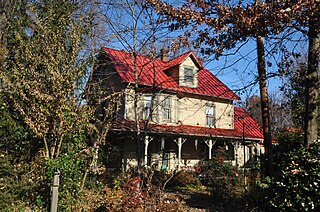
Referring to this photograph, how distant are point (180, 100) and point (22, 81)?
13.0 m

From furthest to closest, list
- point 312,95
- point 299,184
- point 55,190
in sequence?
1. point 312,95
2. point 55,190
3. point 299,184

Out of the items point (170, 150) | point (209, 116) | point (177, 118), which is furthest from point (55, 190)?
point (209, 116)

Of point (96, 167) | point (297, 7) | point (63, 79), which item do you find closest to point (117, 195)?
point (96, 167)

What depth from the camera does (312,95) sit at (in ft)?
25.1

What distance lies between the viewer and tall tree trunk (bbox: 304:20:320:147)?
294 inches

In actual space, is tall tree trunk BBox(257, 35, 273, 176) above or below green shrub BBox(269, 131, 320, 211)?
above

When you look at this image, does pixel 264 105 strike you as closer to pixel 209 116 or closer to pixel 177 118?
pixel 177 118

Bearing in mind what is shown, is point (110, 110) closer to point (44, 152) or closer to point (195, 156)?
point (44, 152)

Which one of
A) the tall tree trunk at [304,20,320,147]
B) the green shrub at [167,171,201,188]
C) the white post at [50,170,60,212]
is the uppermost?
the tall tree trunk at [304,20,320,147]

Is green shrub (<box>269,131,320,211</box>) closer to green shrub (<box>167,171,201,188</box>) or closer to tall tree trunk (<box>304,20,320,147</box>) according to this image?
tall tree trunk (<box>304,20,320,147</box>)

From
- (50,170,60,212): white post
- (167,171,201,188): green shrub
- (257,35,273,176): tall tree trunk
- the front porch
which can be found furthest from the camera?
the front porch

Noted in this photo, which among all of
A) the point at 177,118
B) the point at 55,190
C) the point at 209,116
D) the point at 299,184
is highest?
the point at 209,116

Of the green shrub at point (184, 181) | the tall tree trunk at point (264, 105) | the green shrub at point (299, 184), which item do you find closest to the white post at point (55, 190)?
the green shrub at point (299, 184)

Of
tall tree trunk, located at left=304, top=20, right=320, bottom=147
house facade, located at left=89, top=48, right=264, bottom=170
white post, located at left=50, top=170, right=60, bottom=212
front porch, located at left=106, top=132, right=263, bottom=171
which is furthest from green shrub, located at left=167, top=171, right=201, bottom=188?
white post, located at left=50, top=170, right=60, bottom=212
